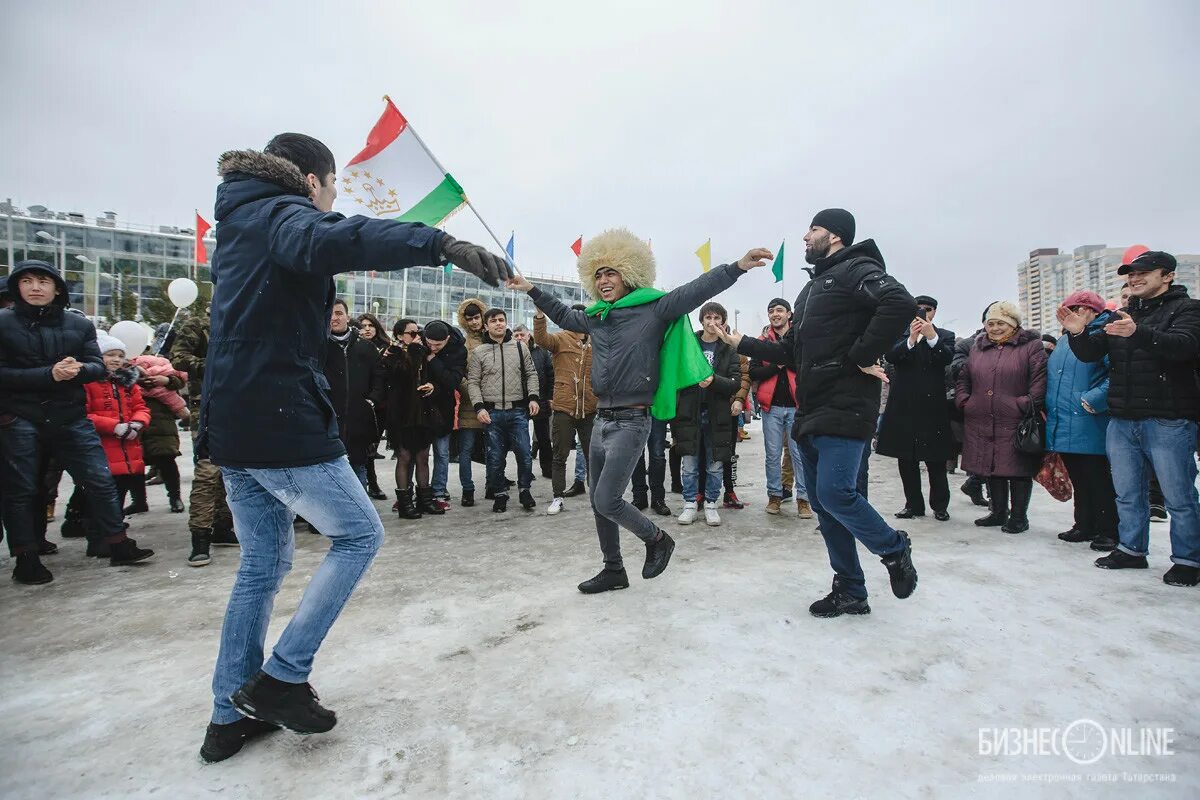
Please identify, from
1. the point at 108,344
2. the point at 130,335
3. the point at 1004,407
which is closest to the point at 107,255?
the point at 130,335

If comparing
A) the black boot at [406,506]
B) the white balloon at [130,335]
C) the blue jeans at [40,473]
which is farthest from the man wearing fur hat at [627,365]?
the white balloon at [130,335]

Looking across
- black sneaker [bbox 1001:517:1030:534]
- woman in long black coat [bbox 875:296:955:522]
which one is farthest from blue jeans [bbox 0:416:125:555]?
black sneaker [bbox 1001:517:1030:534]

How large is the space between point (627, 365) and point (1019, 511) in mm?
4120

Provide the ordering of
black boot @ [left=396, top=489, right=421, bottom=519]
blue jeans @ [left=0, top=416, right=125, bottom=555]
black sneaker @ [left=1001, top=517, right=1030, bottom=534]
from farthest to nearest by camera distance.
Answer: black boot @ [left=396, top=489, right=421, bottom=519]
black sneaker @ [left=1001, top=517, right=1030, bottom=534]
blue jeans @ [left=0, top=416, right=125, bottom=555]

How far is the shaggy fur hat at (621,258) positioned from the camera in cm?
411

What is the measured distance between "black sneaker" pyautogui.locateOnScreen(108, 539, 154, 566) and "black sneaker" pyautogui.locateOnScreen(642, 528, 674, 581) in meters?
3.99

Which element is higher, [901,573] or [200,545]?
[901,573]

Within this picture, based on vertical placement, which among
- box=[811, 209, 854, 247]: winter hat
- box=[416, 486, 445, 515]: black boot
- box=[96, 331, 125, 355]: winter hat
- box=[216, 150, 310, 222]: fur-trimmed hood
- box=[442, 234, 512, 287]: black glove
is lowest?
box=[416, 486, 445, 515]: black boot

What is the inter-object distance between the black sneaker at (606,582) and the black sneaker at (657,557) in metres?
0.15

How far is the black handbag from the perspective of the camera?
17.8 feet

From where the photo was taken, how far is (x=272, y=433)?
221 cm

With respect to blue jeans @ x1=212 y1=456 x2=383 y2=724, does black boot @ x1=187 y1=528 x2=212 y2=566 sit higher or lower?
lower

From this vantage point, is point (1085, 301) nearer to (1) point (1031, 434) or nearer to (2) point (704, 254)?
(1) point (1031, 434)

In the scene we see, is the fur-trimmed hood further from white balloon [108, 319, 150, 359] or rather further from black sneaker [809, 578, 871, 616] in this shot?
white balloon [108, 319, 150, 359]
